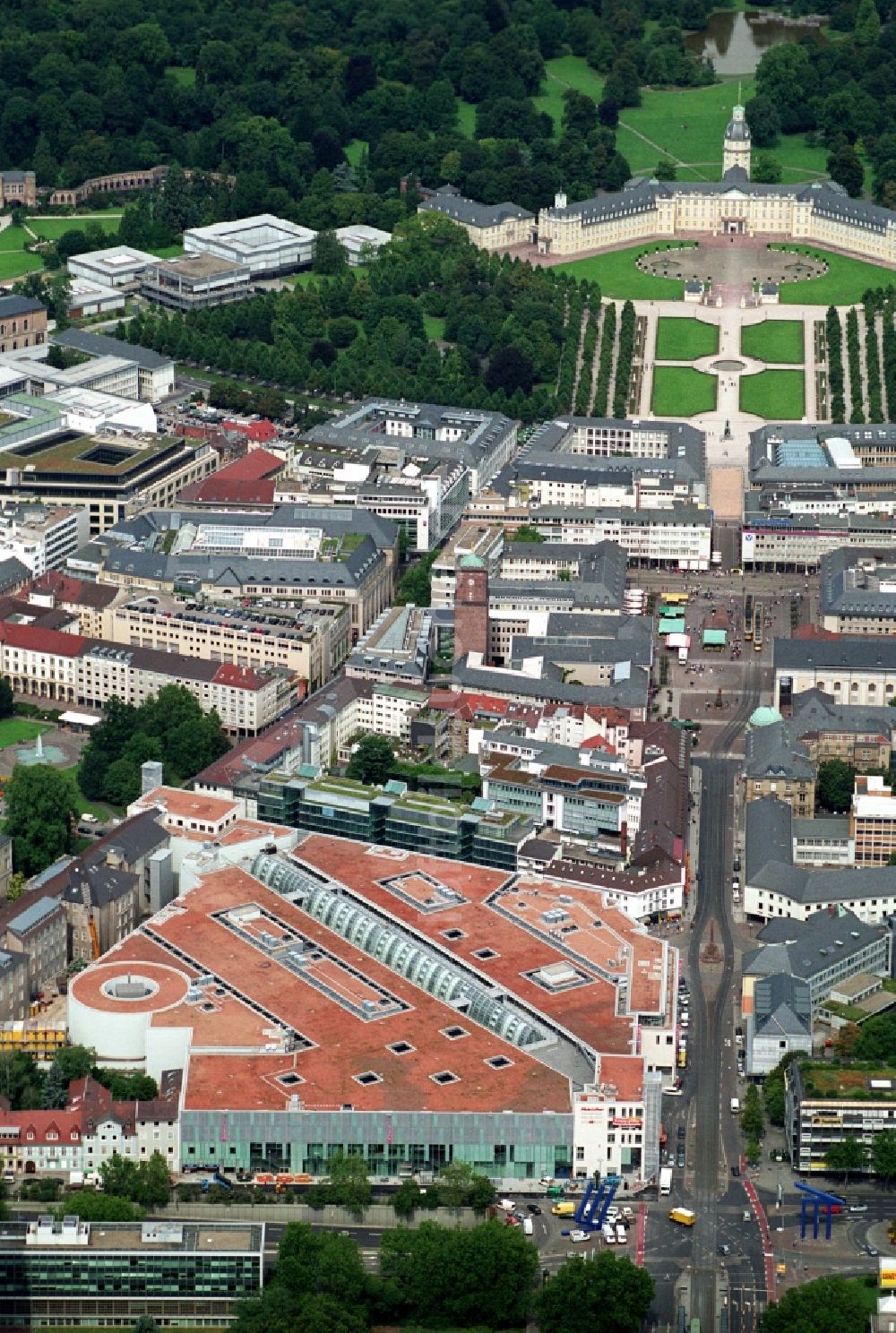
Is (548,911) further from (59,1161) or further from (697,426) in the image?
(697,426)

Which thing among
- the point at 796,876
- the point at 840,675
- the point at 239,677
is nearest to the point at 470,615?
the point at 239,677

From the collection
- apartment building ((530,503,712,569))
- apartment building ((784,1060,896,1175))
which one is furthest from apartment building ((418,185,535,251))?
apartment building ((784,1060,896,1175))

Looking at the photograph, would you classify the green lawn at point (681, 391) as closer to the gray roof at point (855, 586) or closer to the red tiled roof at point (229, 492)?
the gray roof at point (855, 586)

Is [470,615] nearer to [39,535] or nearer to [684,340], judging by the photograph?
[39,535]

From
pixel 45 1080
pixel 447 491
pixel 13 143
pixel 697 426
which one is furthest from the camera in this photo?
pixel 13 143

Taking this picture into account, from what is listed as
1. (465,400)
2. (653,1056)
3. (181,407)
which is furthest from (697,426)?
(653,1056)
